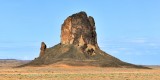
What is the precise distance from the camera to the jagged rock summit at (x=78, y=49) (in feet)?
575

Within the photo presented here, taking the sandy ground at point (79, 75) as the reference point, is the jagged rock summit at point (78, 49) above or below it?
above

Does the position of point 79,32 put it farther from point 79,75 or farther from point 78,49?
point 79,75

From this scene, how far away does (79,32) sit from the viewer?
609 feet

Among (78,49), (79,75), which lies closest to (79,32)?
(78,49)

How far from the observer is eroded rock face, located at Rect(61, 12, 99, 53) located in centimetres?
18400

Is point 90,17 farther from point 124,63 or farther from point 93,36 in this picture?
point 124,63

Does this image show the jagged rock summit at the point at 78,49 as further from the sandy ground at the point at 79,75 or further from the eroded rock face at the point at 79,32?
the sandy ground at the point at 79,75

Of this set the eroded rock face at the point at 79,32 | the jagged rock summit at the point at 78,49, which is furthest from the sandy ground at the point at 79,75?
the eroded rock face at the point at 79,32

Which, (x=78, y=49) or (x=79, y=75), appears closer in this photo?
(x=79, y=75)

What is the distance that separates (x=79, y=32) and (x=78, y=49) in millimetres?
8170

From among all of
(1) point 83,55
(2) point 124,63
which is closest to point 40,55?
(1) point 83,55

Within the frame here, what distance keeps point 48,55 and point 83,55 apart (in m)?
14.1

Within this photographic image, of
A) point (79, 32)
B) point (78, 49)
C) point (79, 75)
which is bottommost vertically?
point (79, 75)

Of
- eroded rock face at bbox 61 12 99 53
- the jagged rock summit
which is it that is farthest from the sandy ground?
eroded rock face at bbox 61 12 99 53
